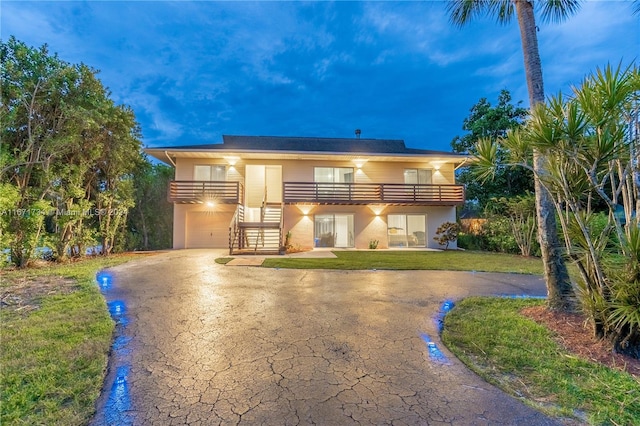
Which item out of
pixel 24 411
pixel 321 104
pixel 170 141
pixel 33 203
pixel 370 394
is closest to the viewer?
pixel 24 411

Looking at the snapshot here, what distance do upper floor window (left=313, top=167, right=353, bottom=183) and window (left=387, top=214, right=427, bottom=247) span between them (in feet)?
9.90

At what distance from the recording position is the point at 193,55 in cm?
2830

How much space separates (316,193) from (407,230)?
530 cm

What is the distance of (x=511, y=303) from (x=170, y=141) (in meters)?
83.6

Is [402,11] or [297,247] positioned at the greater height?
[402,11]

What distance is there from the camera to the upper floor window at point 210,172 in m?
13.5

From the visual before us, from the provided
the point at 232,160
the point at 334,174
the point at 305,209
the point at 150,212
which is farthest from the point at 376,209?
the point at 150,212

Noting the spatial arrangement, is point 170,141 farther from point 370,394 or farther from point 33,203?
point 370,394

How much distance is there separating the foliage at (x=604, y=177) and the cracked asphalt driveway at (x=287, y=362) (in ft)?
5.93

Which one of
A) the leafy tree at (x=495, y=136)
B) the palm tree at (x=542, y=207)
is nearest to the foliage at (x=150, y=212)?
the palm tree at (x=542, y=207)

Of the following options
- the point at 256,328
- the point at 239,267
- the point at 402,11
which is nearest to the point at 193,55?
the point at 402,11

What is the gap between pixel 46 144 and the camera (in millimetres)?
7207

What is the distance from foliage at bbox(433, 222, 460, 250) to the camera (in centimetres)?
1330

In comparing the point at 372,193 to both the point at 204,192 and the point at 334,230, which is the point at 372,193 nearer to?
the point at 334,230
